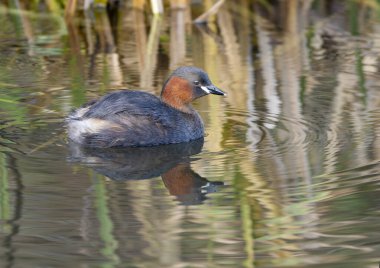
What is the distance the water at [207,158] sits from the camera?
13.5ft

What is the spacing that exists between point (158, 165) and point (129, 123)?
487mm

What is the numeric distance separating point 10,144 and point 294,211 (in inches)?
79.6

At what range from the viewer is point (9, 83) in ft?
24.7

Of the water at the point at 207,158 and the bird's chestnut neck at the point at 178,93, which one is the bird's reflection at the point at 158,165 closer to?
the water at the point at 207,158

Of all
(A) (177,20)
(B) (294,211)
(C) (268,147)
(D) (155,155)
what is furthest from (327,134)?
(A) (177,20)

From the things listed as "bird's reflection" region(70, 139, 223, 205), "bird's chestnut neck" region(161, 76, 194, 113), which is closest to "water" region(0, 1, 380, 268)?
"bird's reflection" region(70, 139, 223, 205)

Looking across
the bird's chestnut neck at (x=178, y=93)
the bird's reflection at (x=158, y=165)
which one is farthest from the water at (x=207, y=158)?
the bird's chestnut neck at (x=178, y=93)

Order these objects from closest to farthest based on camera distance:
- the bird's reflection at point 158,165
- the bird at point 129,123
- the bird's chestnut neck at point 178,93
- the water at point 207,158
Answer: the water at point 207,158 < the bird's reflection at point 158,165 < the bird at point 129,123 < the bird's chestnut neck at point 178,93

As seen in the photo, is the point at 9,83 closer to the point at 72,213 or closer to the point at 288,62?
the point at 288,62

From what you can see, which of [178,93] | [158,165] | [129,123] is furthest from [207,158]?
[178,93]

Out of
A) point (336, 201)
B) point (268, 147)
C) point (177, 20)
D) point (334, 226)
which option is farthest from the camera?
point (177, 20)

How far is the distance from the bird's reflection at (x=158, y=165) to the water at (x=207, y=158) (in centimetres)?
1

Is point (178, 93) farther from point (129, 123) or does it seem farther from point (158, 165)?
point (158, 165)

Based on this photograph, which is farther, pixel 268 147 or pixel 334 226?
pixel 268 147
